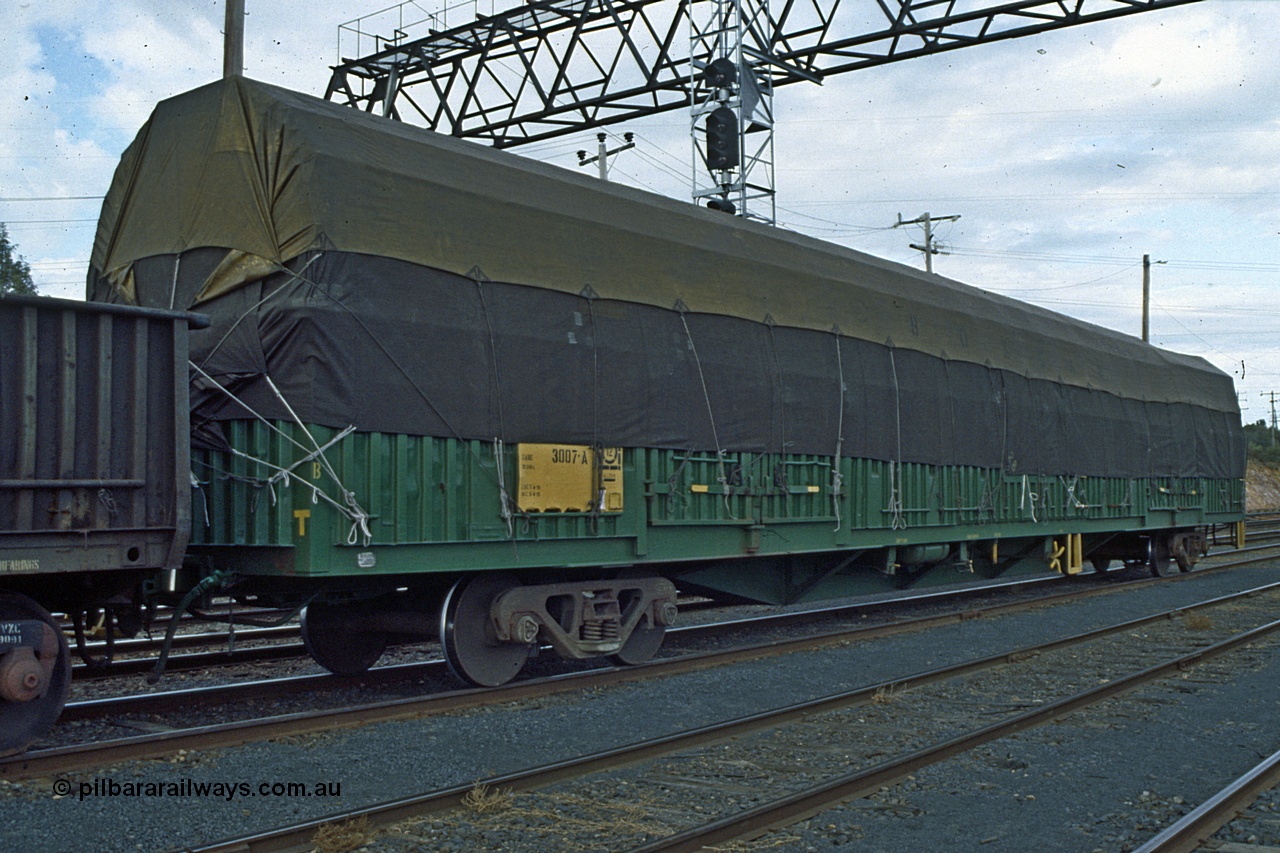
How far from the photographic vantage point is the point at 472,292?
870cm

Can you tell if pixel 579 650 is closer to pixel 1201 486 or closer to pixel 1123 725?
pixel 1123 725

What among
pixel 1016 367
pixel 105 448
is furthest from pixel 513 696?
pixel 1016 367

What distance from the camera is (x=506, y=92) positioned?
19.0m

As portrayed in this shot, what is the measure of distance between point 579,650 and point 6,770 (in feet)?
14.8

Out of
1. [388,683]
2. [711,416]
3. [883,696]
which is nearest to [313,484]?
[388,683]

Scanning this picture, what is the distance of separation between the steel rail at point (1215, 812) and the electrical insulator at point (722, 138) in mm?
13064

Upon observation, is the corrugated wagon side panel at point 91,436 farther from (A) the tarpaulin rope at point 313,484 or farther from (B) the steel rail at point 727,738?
(B) the steel rail at point 727,738

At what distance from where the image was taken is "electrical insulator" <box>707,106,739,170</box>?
17.7 m

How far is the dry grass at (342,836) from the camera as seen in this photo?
494cm

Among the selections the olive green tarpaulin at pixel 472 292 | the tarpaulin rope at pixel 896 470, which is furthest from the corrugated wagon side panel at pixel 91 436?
the tarpaulin rope at pixel 896 470

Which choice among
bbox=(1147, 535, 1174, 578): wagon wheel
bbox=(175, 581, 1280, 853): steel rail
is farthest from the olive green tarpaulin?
bbox=(1147, 535, 1174, 578): wagon wheel

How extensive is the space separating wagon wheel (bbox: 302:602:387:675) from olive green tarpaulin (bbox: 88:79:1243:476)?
199 cm

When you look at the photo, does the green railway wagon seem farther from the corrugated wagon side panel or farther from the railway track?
the corrugated wagon side panel

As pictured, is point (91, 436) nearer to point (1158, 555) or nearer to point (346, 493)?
point (346, 493)
